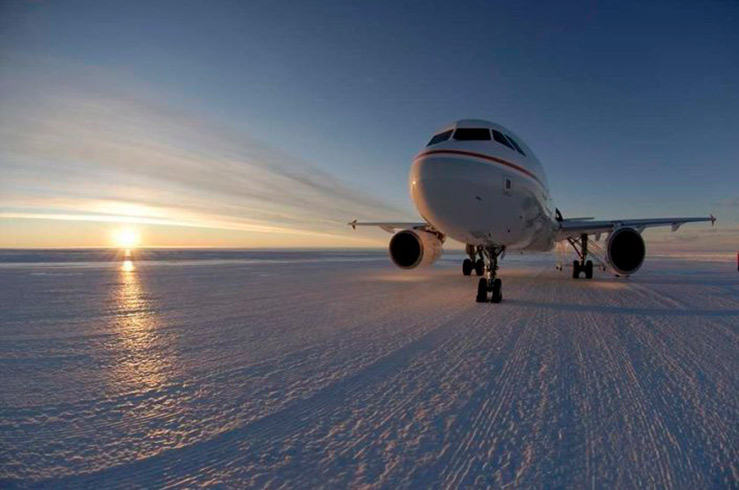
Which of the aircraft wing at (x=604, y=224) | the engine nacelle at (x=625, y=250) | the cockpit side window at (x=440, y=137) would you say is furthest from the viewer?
the aircraft wing at (x=604, y=224)

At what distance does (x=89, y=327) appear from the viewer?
17.9 ft

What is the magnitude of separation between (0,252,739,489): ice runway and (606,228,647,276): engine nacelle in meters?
5.51

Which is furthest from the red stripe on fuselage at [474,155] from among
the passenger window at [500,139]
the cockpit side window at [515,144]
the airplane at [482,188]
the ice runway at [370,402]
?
the ice runway at [370,402]

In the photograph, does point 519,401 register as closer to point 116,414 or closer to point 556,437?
point 556,437

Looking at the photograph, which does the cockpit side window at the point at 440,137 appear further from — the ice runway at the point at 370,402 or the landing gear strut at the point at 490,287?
the ice runway at the point at 370,402

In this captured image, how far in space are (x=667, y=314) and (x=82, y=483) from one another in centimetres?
776

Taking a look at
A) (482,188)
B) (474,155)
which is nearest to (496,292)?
(482,188)

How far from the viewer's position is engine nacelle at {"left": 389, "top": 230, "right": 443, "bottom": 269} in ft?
37.6

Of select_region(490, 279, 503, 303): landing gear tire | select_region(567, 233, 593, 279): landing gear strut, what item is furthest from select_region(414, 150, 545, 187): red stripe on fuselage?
select_region(567, 233, 593, 279): landing gear strut

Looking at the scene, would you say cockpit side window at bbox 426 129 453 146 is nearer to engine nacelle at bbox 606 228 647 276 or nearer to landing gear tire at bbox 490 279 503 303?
landing gear tire at bbox 490 279 503 303

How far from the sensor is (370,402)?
9.28 ft

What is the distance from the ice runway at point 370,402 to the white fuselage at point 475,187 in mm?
2108

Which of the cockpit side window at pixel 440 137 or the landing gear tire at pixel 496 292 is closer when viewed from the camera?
the cockpit side window at pixel 440 137

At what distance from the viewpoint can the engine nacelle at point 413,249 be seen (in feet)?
37.6
